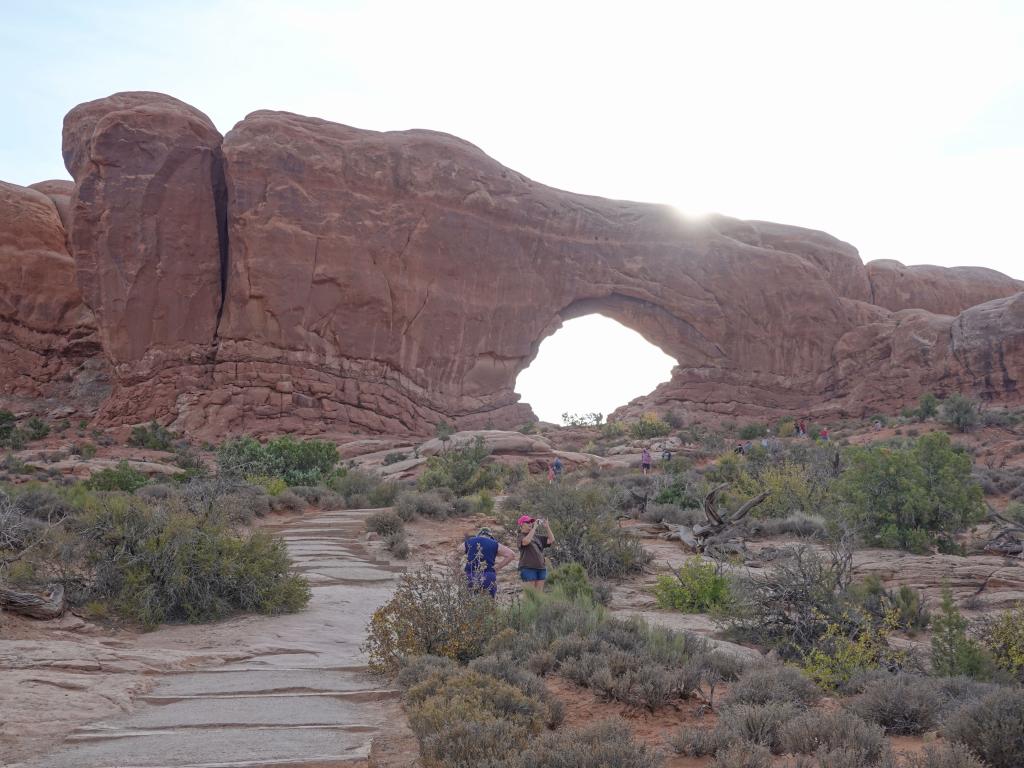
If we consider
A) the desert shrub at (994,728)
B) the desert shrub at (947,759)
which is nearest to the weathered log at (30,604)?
the desert shrub at (947,759)

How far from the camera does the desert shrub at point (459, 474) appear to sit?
19203 millimetres

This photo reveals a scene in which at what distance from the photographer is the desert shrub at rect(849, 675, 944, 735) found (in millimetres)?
4383

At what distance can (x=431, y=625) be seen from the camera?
5.93 m

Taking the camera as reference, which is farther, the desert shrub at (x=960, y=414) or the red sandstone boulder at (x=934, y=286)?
the red sandstone boulder at (x=934, y=286)

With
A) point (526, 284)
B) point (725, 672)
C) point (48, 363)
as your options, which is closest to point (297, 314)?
point (526, 284)

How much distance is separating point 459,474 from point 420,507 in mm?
4425

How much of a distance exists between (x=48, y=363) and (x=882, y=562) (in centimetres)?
3871

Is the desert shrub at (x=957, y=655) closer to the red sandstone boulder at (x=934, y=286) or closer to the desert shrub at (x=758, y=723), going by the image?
the desert shrub at (x=758, y=723)

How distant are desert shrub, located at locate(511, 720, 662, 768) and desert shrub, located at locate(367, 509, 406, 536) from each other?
10.1 meters

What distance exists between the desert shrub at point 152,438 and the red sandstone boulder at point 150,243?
2.64m

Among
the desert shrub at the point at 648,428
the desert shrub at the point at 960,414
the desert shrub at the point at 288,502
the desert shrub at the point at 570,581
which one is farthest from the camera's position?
the desert shrub at the point at 648,428

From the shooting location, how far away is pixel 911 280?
46.7 m

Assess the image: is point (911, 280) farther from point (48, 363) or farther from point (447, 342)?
point (48, 363)

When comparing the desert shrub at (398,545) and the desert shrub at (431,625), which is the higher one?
the desert shrub at (431,625)
